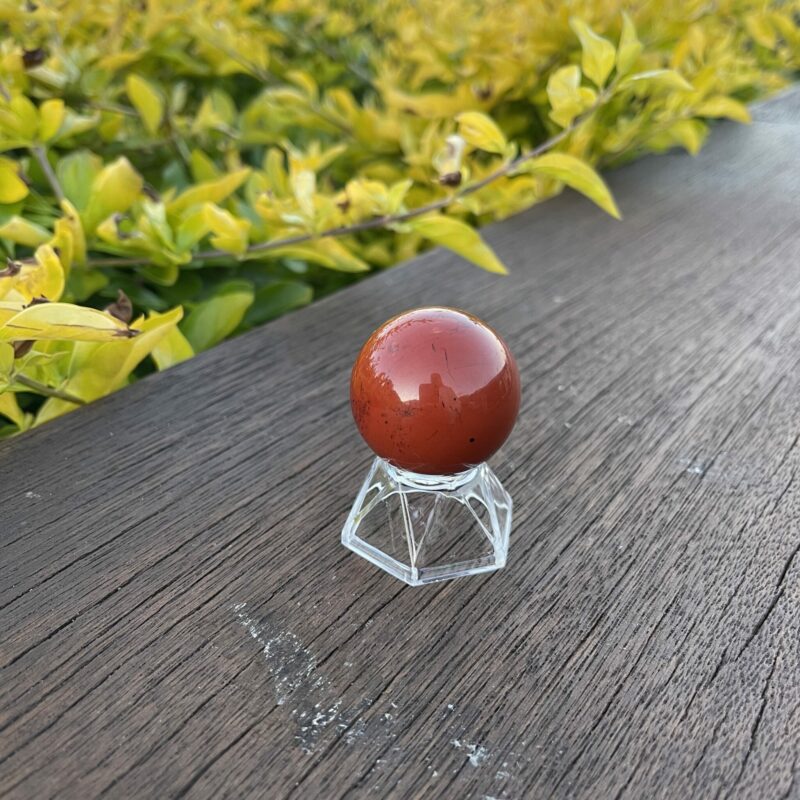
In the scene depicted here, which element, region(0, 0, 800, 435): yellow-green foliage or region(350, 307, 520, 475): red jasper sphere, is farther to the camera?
region(0, 0, 800, 435): yellow-green foliage

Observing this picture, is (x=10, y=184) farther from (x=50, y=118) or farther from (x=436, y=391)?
(x=436, y=391)

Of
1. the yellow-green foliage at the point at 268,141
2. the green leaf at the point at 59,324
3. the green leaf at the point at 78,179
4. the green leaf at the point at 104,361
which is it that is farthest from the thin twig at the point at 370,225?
the green leaf at the point at 59,324

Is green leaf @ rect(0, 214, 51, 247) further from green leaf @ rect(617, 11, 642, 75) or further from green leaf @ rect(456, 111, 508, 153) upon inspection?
green leaf @ rect(617, 11, 642, 75)

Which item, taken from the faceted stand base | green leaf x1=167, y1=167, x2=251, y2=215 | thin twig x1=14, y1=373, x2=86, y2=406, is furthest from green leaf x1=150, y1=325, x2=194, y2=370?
the faceted stand base

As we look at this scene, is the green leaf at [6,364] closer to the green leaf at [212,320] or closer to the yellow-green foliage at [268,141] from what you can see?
the yellow-green foliage at [268,141]

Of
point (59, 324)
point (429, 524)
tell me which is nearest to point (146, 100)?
point (59, 324)

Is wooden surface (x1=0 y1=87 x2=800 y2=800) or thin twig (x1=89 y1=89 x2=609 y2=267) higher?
thin twig (x1=89 y1=89 x2=609 y2=267)

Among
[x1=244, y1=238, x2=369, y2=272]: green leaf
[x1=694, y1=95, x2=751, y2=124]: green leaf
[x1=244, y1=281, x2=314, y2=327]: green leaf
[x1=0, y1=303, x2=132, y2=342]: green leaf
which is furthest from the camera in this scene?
[x1=694, y1=95, x2=751, y2=124]: green leaf
